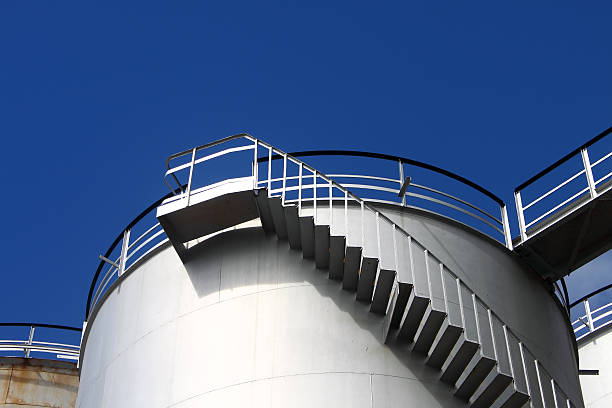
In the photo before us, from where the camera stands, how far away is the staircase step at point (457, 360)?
11984mm

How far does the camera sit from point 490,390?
39.6 feet

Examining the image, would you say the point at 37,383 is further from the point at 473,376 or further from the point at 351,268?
the point at 473,376

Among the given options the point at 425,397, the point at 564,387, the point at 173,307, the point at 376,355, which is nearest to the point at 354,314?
the point at 376,355

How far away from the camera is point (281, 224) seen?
13758mm

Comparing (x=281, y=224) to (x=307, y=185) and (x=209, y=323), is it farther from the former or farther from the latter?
(x=209, y=323)

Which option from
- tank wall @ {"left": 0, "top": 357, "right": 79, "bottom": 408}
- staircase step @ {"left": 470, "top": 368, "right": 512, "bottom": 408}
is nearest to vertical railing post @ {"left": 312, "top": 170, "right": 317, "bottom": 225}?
staircase step @ {"left": 470, "top": 368, "right": 512, "bottom": 408}

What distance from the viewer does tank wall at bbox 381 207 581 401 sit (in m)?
14.1

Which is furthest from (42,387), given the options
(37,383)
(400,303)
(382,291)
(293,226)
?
(400,303)

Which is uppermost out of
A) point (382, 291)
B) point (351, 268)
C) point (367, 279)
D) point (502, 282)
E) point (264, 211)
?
point (264, 211)

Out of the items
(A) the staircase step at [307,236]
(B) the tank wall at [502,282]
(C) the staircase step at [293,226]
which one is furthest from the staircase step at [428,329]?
(C) the staircase step at [293,226]

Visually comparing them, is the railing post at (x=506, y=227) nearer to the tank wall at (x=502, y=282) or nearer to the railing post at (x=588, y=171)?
the tank wall at (x=502, y=282)

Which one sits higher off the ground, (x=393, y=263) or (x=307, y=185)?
(x=307, y=185)

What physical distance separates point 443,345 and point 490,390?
0.89 metres

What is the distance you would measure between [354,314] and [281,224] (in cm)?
191
